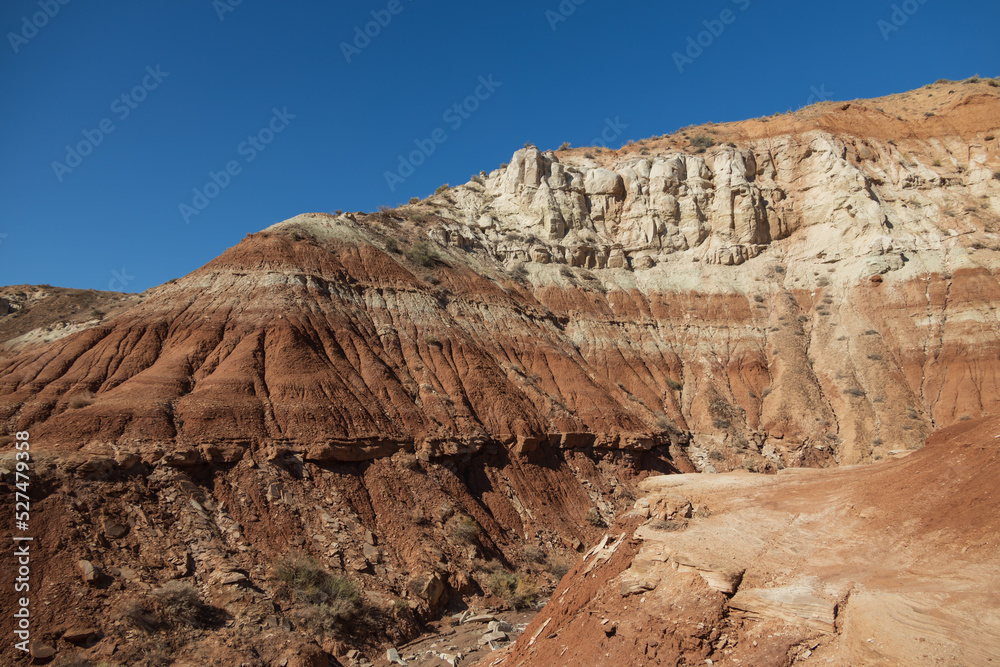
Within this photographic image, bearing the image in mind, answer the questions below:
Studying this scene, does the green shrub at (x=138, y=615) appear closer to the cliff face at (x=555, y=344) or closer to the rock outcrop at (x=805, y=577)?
the cliff face at (x=555, y=344)

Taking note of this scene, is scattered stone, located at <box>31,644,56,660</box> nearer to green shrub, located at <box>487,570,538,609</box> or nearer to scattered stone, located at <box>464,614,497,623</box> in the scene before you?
scattered stone, located at <box>464,614,497,623</box>

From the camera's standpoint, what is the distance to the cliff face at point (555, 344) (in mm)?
18766

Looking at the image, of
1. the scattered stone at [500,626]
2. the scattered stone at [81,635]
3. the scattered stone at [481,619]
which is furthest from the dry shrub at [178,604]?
the scattered stone at [500,626]

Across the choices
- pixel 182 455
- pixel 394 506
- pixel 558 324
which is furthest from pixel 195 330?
pixel 558 324

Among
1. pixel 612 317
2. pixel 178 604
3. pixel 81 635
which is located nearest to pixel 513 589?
pixel 178 604

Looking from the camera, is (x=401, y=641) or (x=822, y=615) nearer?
(x=822, y=615)

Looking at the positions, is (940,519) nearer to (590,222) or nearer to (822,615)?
(822,615)

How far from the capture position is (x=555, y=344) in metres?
34.2

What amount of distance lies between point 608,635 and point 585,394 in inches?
870

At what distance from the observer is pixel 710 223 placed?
147 ft

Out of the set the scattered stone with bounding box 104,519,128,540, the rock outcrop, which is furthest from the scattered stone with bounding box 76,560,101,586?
the rock outcrop

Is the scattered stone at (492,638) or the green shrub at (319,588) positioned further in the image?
the scattered stone at (492,638)

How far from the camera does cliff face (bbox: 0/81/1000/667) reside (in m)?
18.8

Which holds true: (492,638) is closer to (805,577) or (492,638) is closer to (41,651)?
(41,651)
